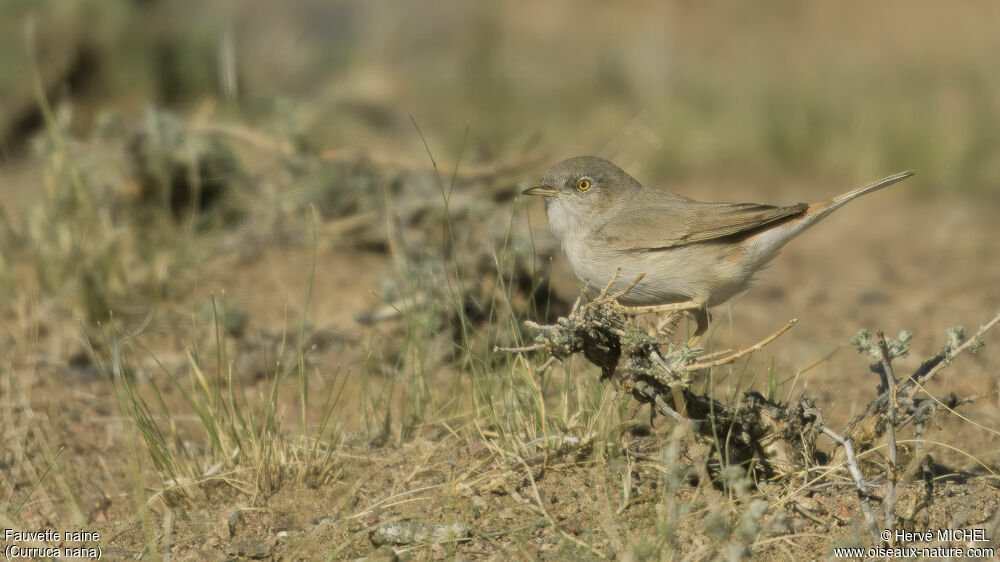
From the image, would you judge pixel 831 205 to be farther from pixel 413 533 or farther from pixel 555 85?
pixel 555 85

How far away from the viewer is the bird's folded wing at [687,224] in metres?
4.46

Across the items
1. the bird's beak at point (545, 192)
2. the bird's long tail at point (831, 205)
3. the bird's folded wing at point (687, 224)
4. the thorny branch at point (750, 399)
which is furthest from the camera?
the bird's beak at point (545, 192)

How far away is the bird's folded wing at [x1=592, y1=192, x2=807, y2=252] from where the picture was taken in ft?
14.6

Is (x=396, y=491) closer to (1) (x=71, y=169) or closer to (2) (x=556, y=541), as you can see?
(2) (x=556, y=541)

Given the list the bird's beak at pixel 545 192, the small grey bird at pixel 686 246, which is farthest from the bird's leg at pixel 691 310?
the bird's beak at pixel 545 192

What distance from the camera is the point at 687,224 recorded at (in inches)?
179

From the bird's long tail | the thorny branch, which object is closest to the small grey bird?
the bird's long tail

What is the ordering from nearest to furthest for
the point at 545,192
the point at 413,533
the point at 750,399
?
the point at 413,533 → the point at 750,399 → the point at 545,192

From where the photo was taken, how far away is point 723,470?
3.27m

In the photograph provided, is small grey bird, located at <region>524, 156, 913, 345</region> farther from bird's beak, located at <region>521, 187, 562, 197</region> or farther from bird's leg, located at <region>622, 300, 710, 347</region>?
bird's beak, located at <region>521, 187, 562, 197</region>

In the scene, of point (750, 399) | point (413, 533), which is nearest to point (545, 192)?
point (750, 399)

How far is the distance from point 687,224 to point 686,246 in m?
0.12

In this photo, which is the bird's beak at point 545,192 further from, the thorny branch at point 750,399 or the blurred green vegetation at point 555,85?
the blurred green vegetation at point 555,85

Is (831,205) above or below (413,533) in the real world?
above
